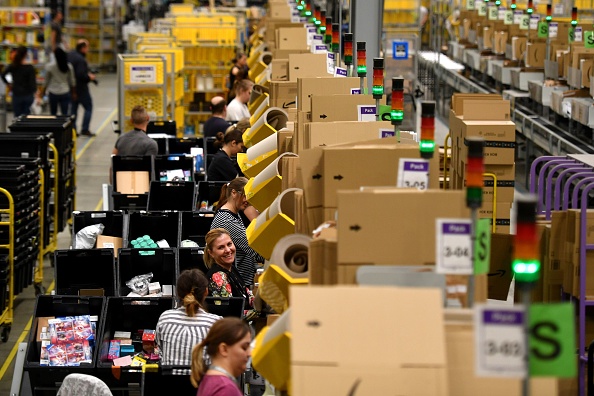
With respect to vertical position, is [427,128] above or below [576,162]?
above

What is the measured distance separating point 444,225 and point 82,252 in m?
5.14

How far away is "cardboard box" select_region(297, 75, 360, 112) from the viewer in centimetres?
797

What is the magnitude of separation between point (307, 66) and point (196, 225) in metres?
1.68

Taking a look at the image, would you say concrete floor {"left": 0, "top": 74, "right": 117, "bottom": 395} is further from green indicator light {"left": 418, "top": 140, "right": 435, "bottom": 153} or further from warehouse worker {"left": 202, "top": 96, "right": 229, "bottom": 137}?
green indicator light {"left": 418, "top": 140, "right": 435, "bottom": 153}

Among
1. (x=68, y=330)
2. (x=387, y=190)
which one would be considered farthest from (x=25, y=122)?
(x=387, y=190)

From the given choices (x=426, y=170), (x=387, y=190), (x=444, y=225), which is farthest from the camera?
(x=426, y=170)

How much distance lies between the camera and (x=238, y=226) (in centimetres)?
837

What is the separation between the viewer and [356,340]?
3508 millimetres

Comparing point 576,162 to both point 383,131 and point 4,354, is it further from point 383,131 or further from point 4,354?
point 4,354

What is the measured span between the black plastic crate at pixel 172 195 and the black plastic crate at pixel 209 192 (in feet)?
0.26

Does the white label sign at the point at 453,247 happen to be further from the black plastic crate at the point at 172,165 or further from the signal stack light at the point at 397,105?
the black plastic crate at the point at 172,165

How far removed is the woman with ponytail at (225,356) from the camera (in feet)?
15.6

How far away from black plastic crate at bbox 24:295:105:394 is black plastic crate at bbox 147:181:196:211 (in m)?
3.41

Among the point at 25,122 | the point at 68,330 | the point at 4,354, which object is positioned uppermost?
the point at 25,122
